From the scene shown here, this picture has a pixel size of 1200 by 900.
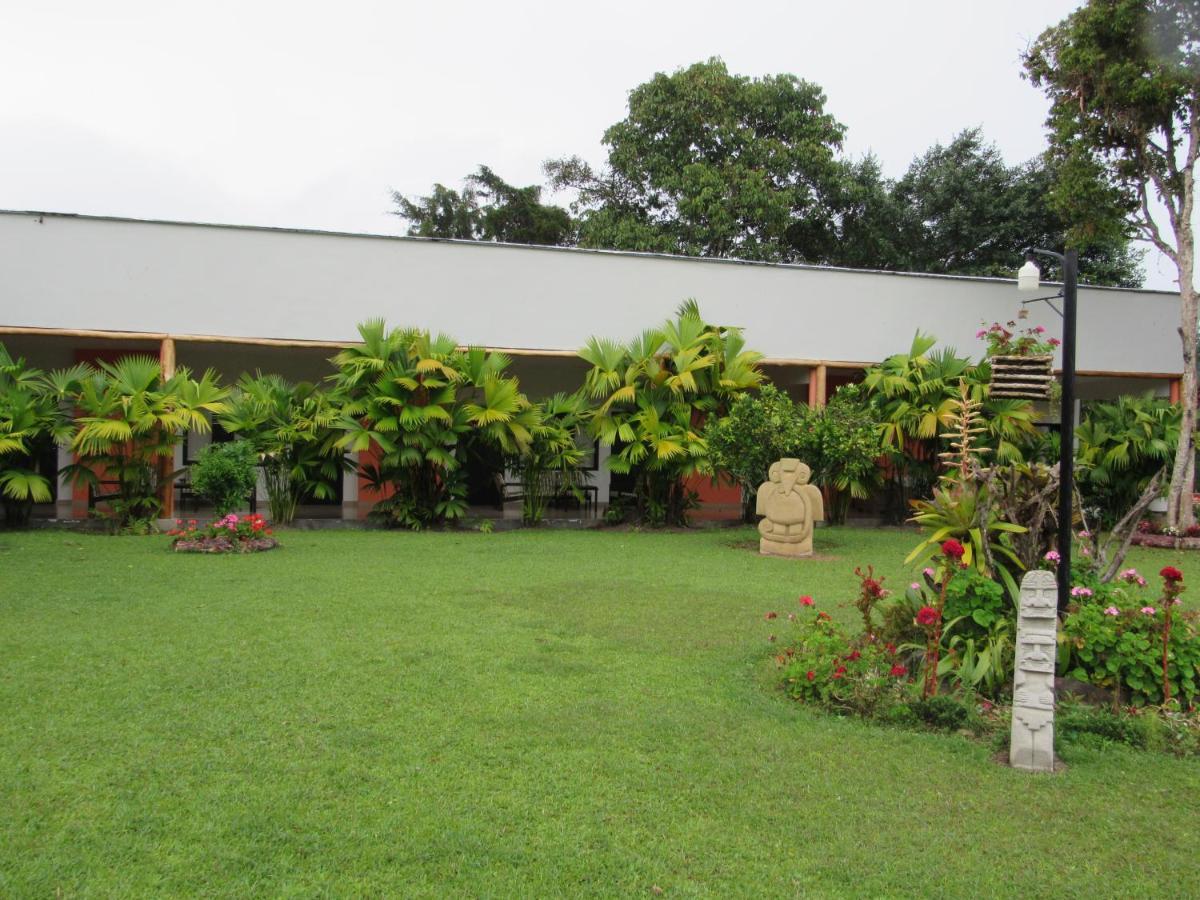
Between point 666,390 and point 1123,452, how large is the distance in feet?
23.0

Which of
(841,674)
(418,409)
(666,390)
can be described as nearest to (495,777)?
(841,674)

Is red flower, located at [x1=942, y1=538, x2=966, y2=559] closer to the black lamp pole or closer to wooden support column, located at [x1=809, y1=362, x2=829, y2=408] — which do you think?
the black lamp pole

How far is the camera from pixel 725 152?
24609 millimetres

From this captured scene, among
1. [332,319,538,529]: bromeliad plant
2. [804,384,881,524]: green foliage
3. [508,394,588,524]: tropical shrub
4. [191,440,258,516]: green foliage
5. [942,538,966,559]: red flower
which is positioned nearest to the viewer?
[942,538,966,559]: red flower

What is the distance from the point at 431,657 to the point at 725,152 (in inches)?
838

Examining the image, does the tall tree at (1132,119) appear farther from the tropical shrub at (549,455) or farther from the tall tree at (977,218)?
the tall tree at (977,218)

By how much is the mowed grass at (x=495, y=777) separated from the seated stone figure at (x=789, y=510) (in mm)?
4241

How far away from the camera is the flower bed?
10.5 metres

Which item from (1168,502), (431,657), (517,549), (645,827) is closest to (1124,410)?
(1168,502)

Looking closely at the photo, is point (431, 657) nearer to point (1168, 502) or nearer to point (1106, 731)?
point (1106, 731)

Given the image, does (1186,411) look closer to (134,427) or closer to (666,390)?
(666,390)

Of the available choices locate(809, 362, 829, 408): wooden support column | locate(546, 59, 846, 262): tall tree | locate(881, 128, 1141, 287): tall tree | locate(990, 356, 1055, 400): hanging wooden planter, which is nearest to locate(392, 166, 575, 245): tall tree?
locate(546, 59, 846, 262): tall tree

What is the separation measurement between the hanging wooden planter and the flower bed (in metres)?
A: 8.04

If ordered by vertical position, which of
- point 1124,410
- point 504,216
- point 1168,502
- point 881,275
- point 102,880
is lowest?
point 102,880
